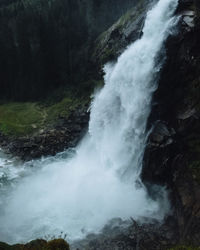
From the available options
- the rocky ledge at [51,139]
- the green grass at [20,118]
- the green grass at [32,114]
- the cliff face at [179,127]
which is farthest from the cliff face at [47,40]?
the cliff face at [179,127]

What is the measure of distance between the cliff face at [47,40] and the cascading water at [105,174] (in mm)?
14971

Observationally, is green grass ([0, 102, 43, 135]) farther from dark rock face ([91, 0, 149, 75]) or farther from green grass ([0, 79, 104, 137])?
dark rock face ([91, 0, 149, 75])

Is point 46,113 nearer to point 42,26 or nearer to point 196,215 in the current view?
point 42,26

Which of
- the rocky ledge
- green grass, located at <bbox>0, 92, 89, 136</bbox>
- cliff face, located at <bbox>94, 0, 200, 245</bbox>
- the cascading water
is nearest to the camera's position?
cliff face, located at <bbox>94, 0, 200, 245</bbox>

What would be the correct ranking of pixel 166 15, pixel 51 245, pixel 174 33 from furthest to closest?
1. pixel 166 15
2. pixel 174 33
3. pixel 51 245

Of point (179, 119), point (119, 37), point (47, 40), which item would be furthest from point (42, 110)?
point (179, 119)

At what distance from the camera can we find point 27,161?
95.9 feet

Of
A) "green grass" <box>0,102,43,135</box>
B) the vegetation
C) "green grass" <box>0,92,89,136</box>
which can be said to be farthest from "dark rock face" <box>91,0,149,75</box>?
the vegetation

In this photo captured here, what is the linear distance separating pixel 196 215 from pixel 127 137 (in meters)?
9.57

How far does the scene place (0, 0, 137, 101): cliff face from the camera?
1601 inches

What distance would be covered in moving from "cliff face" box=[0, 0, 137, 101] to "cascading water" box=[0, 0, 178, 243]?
15.0m

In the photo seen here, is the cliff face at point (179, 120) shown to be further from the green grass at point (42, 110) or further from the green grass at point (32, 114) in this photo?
the green grass at point (32, 114)

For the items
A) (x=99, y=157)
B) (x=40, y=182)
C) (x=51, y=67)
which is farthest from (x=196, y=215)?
(x=51, y=67)

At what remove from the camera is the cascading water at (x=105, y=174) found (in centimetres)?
1980
